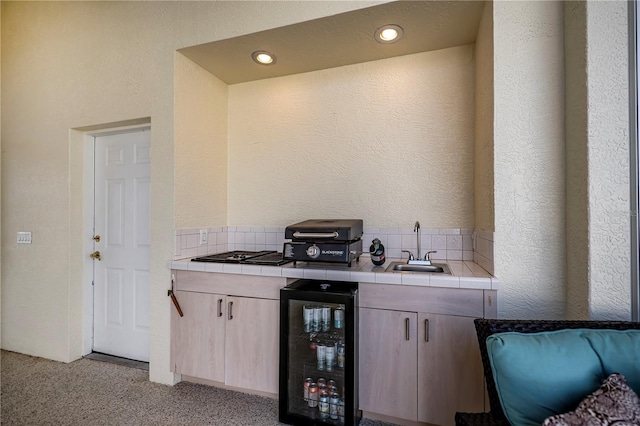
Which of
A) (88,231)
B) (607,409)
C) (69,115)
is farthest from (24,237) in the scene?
(607,409)

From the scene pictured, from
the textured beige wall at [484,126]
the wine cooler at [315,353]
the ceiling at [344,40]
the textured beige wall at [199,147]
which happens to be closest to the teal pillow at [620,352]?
the textured beige wall at [484,126]

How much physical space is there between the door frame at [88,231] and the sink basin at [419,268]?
259cm

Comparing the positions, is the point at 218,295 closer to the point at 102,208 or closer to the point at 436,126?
the point at 102,208

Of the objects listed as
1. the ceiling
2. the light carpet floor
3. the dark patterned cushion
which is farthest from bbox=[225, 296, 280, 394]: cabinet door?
the ceiling

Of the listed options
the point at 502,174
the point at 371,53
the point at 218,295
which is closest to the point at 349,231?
the point at 502,174

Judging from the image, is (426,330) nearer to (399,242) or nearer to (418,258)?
(418,258)

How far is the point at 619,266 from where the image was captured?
1329mm

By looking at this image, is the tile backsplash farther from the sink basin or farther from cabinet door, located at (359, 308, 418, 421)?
cabinet door, located at (359, 308, 418, 421)

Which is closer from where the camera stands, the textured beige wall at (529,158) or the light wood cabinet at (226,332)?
the textured beige wall at (529,158)

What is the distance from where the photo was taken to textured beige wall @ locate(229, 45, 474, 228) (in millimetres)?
2299

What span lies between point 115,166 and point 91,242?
738 mm

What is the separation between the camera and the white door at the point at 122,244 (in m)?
2.65

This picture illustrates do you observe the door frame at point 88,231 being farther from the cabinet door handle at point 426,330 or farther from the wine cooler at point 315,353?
the cabinet door handle at point 426,330

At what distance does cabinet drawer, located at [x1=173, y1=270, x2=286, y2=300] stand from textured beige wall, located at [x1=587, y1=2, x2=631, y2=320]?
1.62 meters
